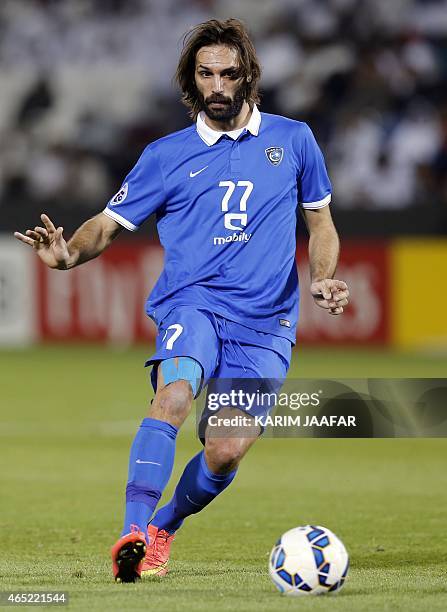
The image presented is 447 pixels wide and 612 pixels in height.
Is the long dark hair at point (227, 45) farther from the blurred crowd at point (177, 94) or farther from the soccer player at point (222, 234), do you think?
the blurred crowd at point (177, 94)

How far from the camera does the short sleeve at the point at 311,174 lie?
6.10m

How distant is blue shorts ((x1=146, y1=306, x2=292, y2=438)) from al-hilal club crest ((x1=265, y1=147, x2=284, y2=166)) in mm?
748

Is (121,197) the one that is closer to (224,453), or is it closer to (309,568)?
(224,453)

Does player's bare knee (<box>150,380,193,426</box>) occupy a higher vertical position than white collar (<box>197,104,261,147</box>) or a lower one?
lower

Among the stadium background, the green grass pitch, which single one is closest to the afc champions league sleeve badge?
the green grass pitch

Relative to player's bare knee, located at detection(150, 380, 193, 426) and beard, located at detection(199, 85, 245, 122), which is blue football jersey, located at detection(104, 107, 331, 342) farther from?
player's bare knee, located at detection(150, 380, 193, 426)

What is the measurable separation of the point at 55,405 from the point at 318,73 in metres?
8.53

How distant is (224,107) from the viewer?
5934 millimetres

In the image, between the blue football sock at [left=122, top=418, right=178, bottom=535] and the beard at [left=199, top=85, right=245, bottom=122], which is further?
the beard at [left=199, top=85, right=245, bottom=122]

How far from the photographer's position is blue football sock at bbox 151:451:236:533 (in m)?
5.90

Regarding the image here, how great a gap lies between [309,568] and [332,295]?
1.19m

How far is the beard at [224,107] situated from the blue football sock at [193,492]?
1449mm

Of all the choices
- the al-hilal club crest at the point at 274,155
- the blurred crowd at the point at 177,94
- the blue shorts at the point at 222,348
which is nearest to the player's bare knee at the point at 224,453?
the blue shorts at the point at 222,348
